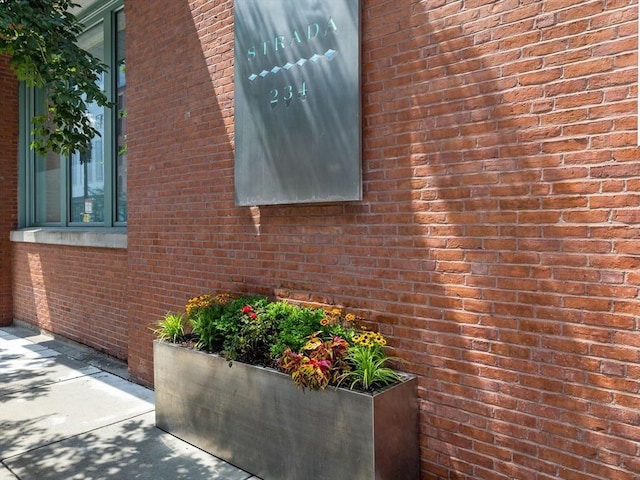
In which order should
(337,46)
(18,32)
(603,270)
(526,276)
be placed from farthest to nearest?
1. (18,32)
2. (337,46)
3. (526,276)
4. (603,270)

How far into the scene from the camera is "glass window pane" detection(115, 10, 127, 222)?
665cm

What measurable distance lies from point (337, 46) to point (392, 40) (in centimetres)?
41

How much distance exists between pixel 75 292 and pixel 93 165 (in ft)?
6.09

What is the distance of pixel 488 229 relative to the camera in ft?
9.25

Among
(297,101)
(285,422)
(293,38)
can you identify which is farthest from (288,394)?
(293,38)

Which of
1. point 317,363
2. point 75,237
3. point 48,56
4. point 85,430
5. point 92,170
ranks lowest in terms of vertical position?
point 85,430

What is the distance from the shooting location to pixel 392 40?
3.21m

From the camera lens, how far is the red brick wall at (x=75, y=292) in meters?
6.39

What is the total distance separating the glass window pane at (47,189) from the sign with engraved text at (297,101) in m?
5.54

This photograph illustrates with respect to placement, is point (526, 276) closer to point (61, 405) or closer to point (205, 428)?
point (205, 428)

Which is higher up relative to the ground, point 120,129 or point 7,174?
point 120,129

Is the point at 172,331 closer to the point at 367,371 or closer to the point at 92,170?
the point at 367,371

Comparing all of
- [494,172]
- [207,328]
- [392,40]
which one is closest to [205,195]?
[207,328]

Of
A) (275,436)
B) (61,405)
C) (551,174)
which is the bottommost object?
(61,405)
